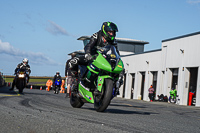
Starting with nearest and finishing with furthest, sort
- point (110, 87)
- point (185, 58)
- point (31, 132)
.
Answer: point (31, 132) < point (110, 87) < point (185, 58)

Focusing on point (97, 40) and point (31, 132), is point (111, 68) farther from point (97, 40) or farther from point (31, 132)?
point (31, 132)

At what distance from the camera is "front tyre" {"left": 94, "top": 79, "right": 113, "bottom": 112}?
802 centimetres

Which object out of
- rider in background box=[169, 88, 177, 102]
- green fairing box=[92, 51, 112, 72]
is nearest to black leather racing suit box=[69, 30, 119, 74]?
green fairing box=[92, 51, 112, 72]

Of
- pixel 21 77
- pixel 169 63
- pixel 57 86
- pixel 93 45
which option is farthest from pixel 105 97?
pixel 169 63

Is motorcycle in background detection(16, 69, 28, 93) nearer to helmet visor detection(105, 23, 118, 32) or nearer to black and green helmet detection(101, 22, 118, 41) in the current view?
black and green helmet detection(101, 22, 118, 41)

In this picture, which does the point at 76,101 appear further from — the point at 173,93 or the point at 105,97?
the point at 173,93

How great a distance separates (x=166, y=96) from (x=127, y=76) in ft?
46.2

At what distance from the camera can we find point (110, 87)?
8086 millimetres

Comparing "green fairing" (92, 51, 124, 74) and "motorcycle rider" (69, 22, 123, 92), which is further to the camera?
"motorcycle rider" (69, 22, 123, 92)

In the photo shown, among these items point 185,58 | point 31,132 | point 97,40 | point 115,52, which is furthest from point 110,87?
point 185,58

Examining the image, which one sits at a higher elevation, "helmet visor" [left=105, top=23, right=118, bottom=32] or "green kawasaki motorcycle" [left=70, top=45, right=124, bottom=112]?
"helmet visor" [left=105, top=23, right=118, bottom=32]

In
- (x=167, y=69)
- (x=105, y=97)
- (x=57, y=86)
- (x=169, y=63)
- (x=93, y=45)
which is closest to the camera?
(x=105, y=97)

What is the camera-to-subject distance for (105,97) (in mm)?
8023

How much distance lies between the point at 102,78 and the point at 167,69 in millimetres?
29419
